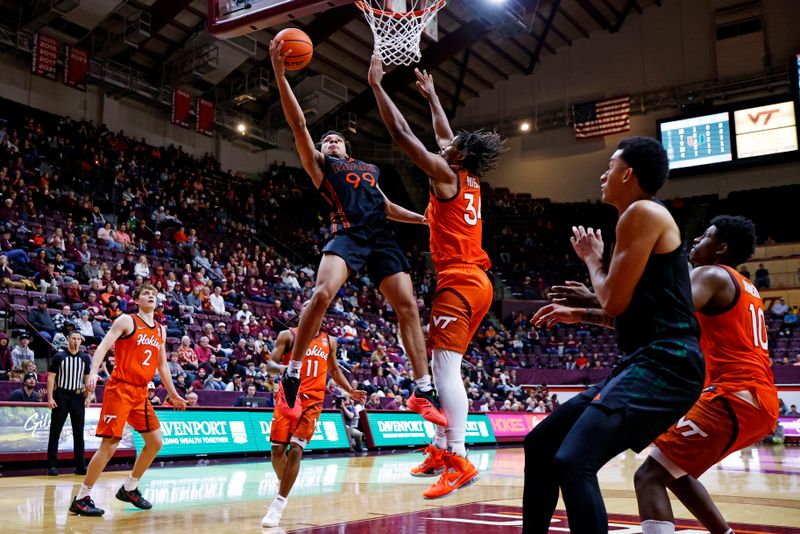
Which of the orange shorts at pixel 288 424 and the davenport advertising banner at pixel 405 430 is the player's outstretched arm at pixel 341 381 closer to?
the orange shorts at pixel 288 424

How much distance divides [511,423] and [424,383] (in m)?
13.7

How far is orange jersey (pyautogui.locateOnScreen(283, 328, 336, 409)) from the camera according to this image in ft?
23.1

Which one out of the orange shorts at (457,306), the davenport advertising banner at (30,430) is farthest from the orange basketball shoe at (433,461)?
the davenport advertising banner at (30,430)

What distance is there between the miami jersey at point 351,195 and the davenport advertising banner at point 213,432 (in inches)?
287

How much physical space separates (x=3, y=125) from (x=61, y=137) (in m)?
1.71

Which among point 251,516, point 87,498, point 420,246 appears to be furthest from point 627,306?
point 420,246

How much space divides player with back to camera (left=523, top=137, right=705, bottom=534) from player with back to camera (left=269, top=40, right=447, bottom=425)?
188 cm

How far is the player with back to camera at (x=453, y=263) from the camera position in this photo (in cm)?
455

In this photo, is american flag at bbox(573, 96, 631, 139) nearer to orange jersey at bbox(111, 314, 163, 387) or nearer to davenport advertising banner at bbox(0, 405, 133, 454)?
davenport advertising banner at bbox(0, 405, 133, 454)

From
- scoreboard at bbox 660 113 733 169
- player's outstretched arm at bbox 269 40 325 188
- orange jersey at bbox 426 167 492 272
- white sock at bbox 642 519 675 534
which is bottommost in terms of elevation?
white sock at bbox 642 519 675 534

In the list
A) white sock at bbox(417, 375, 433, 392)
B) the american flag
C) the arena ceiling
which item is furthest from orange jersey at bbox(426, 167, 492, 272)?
the american flag

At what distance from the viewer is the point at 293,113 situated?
5.16 meters

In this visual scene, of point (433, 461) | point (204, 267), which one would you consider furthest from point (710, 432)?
point (204, 267)

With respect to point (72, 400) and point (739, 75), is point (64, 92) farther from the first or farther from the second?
point (739, 75)
